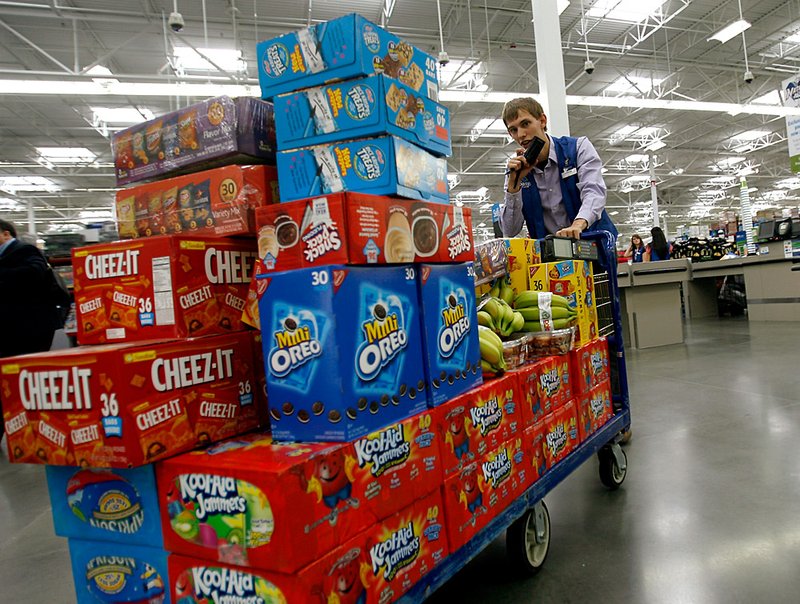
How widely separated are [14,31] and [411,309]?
29.4 ft

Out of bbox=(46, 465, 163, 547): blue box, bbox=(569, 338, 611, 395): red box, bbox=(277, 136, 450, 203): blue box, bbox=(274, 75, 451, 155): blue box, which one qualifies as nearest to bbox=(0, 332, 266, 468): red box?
bbox=(46, 465, 163, 547): blue box

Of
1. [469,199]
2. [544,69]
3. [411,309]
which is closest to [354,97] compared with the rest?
[411,309]

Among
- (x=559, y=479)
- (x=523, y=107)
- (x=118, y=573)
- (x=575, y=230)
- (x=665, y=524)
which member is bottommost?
(x=665, y=524)

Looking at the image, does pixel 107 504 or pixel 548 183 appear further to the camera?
pixel 548 183

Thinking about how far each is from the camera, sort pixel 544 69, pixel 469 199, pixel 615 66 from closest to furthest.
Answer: pixel 544 69, pixel 615 66, pixel 469 199

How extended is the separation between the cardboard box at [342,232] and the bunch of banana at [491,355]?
1.42ft

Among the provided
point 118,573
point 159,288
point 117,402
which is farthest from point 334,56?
point 118,573

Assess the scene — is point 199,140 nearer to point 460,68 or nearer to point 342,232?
point 342,232

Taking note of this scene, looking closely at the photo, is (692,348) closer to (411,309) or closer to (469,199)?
(411,309)

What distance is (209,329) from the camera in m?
1.32

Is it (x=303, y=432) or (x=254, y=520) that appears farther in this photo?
(x=303, y=432)

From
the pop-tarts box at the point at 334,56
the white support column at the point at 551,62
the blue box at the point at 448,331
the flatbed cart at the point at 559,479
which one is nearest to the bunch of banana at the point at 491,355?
the blue box at the point at 448,331

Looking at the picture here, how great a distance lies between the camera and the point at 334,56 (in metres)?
1.33

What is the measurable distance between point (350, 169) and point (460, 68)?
30.7 ft
